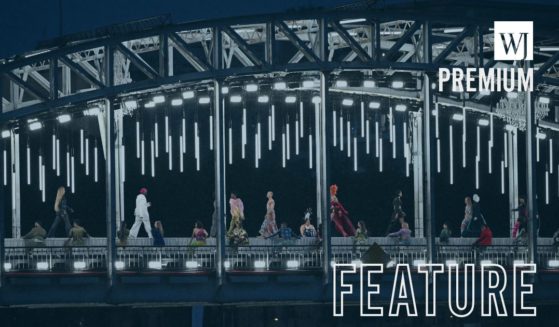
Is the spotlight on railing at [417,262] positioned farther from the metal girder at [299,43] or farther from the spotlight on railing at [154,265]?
the spotlight on railing at [154,265]

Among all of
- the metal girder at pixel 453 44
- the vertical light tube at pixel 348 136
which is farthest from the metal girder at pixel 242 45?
the vertical light tube at pixel 348 136

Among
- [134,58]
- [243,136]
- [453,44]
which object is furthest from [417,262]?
[243,136]

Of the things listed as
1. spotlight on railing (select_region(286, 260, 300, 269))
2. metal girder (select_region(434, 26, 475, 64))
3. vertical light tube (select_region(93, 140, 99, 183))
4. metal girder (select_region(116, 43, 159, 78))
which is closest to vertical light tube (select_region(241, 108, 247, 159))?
vertical light tube (select_region(93, 140, 99, 183))

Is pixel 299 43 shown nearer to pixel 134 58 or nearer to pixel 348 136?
pixel 134 58

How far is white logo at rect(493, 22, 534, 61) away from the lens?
33.2m

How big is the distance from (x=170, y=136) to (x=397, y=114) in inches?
324

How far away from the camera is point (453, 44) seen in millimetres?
32500

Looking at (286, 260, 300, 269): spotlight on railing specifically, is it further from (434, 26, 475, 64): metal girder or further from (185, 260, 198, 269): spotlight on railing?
(434, 26, 475, 64): metal girder

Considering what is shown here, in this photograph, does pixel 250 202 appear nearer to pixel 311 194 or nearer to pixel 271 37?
pixel 311 194

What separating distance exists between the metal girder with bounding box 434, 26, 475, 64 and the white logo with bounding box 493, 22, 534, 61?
67cm

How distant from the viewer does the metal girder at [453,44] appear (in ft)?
106

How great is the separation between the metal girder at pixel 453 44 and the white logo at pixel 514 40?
0.67 metres

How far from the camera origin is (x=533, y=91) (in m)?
32.7

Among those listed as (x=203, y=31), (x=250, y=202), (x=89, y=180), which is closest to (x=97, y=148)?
(x=89, y=180)
